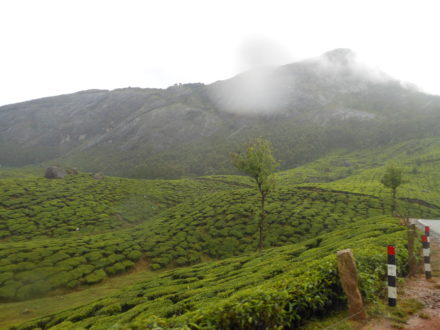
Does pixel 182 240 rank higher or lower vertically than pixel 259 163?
lower

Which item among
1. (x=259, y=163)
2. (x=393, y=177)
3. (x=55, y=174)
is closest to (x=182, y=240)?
(x=259, y=163)

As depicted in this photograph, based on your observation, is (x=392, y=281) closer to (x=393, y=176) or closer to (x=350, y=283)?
(x=350, y=283)

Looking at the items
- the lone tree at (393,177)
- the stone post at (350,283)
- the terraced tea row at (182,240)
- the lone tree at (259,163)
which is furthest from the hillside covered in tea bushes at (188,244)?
the lone tree at (259,163)

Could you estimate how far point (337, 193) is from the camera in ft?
173

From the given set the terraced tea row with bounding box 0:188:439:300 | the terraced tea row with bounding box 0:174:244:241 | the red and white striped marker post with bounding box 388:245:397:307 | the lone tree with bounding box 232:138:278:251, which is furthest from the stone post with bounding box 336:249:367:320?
the terraced tea row with bounding box 0:174:244:241

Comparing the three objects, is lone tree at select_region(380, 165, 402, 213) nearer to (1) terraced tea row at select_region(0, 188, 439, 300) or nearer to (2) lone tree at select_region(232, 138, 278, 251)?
(1) terraced tea row at select_region(0, 188, 439, 300)

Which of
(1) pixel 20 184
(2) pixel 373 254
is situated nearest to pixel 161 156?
(1) pixel 20 184

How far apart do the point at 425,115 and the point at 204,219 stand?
18713 centimetres

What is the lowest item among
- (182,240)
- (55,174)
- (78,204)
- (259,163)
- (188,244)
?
(188,244)

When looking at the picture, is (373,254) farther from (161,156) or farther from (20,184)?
(161,156)

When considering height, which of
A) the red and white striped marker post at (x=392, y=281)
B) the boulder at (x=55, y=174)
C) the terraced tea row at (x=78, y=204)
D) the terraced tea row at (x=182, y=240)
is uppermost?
the boulder at (x=55, y=174)

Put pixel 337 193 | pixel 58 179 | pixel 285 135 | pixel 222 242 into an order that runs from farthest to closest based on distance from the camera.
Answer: pixel 285 135 → pixel 58 179 → pixel 337 193 → pixel 222 242

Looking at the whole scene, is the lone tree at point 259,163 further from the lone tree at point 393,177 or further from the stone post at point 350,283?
the stone post at point 350,283

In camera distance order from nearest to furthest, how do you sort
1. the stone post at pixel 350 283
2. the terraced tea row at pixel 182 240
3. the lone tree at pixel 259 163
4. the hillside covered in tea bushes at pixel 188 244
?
the stone post at pixel 350 283
the hillside covered in tea bushes at pixel 188 244
the terraced tea row at pixel 182 240
the lone tree at pixel 259 163
